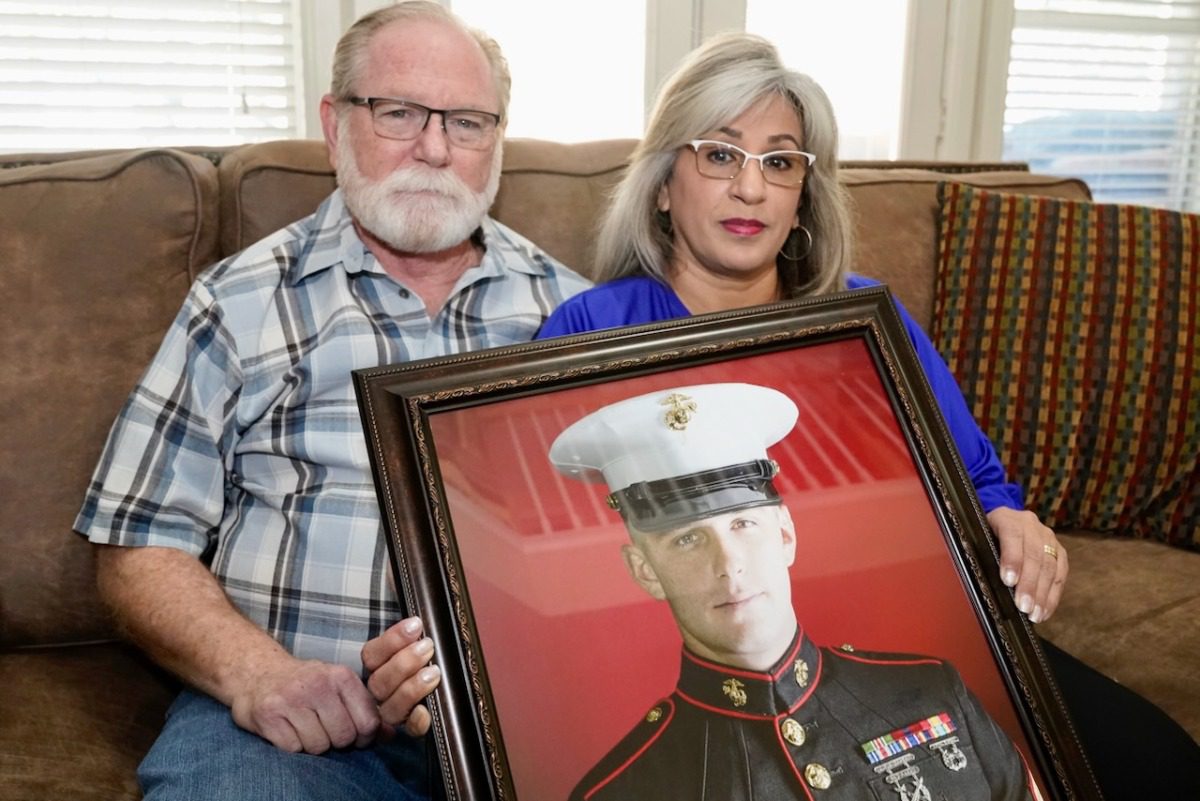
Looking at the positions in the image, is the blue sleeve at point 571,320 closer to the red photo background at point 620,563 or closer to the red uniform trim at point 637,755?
the red photo background at point 620,563

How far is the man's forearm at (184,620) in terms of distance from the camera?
3.62 ft

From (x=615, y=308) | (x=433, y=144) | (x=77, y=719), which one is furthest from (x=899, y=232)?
(x=77, y=719)

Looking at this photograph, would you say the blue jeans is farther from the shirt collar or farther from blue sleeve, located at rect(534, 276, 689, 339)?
blue sleeve, located at rect(534, 276, 689, 339)

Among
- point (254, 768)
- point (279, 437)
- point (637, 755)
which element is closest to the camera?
point (637, 755)

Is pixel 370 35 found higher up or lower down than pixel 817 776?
higher up

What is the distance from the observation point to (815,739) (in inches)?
32.2

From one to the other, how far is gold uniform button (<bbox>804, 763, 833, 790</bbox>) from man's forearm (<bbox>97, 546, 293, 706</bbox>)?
0.57 m

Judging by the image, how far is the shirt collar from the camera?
32.3 inches

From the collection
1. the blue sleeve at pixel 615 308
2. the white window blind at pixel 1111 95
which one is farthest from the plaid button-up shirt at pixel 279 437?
the white window blind at pixel 1111 95

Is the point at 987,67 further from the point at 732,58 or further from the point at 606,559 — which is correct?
the point at 606,559

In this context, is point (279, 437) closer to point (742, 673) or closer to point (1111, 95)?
point (742, 673)

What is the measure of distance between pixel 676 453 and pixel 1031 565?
0.39m

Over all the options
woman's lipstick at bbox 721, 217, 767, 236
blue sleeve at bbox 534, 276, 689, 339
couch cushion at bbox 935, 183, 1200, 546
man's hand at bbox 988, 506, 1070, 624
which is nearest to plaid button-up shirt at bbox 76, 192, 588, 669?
blue sleeve at bbox 534, 276, 689, 339

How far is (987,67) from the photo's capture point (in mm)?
2633
